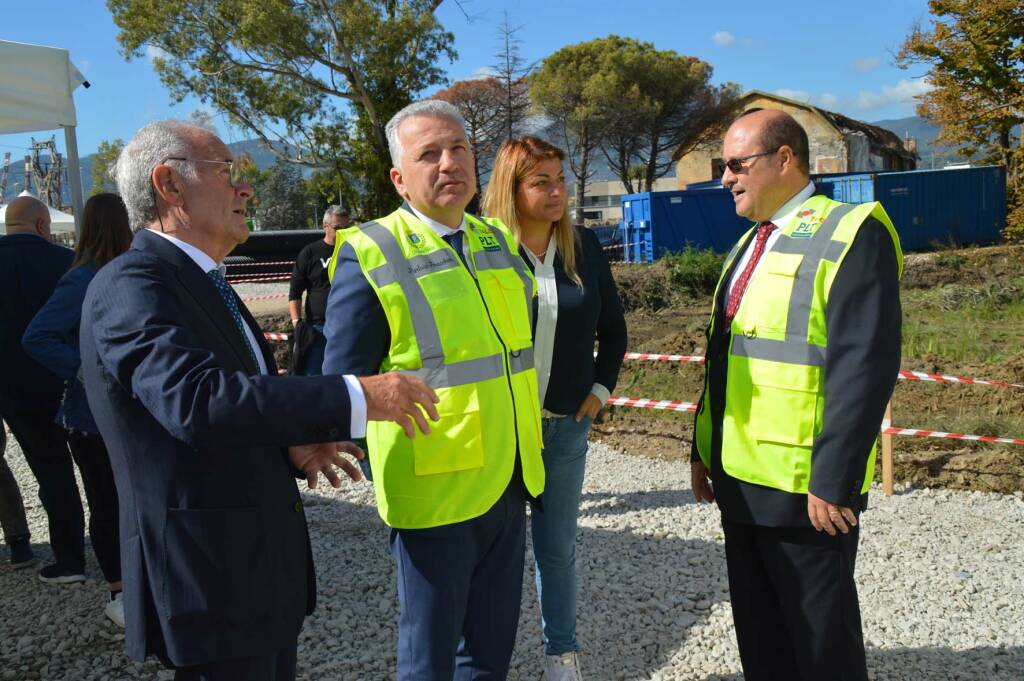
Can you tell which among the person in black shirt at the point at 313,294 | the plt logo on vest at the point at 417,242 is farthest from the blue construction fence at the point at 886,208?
the plt logo on vest at the point at 417,242

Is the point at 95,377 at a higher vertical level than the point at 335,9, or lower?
lower

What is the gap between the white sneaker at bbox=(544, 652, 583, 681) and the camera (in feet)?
10.8

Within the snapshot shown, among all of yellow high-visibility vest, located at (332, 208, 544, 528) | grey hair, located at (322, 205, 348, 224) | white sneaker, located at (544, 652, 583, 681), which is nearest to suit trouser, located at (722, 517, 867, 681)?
yellow high-visibility vest, located at (332, 208, 544, 528)

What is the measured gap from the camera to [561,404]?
3229mm

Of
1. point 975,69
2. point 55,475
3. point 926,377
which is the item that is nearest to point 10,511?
point 55,475

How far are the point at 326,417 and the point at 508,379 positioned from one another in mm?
846

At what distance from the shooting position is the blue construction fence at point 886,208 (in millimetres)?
24000

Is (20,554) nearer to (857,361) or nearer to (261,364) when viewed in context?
(261,364)

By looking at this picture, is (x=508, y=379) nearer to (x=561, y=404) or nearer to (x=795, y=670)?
(x=561, y=404)

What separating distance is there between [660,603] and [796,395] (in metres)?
2.04

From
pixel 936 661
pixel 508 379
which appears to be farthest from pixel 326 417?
pixel 936 661

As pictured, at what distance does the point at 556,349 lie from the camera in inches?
128

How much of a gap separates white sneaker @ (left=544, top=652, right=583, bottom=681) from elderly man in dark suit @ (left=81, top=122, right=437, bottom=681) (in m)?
1.50

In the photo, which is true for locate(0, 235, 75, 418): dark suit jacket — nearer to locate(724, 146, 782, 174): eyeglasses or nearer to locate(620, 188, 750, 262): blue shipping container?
locate(724, 146, 782, 174): eyeglasses
